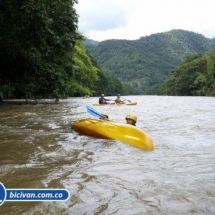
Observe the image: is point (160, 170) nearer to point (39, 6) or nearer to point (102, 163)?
point (102, 163)

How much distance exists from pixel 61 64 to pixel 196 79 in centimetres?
5034

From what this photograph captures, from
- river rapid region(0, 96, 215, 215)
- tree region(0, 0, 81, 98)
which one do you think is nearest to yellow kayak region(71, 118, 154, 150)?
river rapid region(0, 96, 215, 215)

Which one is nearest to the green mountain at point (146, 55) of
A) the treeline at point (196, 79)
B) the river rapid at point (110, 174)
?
the treeline at point (196, 79)

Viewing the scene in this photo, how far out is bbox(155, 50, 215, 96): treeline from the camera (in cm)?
6191

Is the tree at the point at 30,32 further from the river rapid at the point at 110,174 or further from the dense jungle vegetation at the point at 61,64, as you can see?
the river rapid at the point at 110,174

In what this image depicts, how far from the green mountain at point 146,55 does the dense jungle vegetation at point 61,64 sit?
465 millimetres

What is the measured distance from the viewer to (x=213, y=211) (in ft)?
9.30

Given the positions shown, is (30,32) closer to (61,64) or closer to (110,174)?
(110,174)

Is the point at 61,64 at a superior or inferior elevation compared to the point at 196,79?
inferior

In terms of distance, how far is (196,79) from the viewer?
65.4 meters

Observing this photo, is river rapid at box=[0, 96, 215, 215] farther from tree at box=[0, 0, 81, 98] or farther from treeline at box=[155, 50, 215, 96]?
treeline at box=[155, 50, 215, 96]

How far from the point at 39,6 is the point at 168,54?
479 feet

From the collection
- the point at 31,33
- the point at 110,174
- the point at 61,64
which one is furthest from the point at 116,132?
the point at 61,64

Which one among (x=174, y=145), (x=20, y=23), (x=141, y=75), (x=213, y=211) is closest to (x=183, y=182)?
(x=213, y=211)
